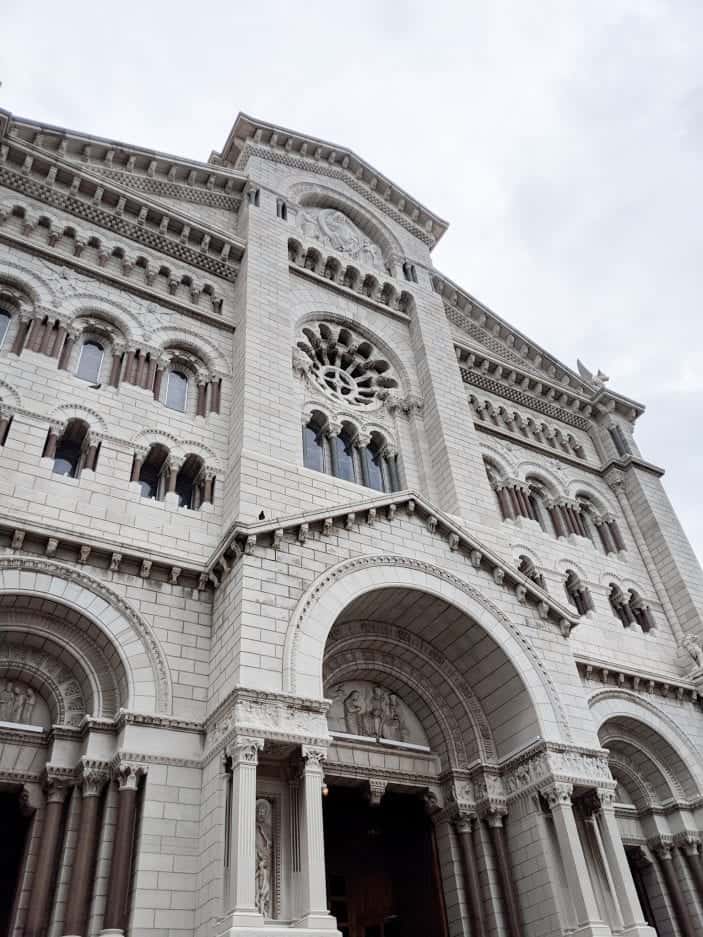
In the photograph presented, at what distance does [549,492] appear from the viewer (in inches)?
973

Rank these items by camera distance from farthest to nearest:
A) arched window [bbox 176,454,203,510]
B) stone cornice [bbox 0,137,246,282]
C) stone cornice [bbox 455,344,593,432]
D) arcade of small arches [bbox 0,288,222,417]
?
1. stone cornice [bbox 455,344,593,432]
2. stone cornice [bbox 0,137,246,282]
3. arcade of small arches [bbox 0,288,222,417]
4. arched window [bbox 176,454,203,510]

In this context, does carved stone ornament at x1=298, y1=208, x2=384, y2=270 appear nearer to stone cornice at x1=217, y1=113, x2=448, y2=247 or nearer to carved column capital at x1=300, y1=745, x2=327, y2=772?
stone cornice at x1=217, y1=113, x2=448, y2=247

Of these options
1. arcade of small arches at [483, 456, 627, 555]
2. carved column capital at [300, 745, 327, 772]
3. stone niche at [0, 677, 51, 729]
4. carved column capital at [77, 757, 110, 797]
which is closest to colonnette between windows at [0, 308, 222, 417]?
stone niche at [0, 677, 51, 729]

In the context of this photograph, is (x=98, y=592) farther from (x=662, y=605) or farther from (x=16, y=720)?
(x=662, y=605)

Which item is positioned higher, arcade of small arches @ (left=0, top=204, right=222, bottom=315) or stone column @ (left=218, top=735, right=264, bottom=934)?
arcade of small arches @ (left=0, top=204, right=222, bottom=315)

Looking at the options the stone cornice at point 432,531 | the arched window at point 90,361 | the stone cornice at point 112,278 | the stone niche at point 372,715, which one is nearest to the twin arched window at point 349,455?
the stone cornice at point 432,531

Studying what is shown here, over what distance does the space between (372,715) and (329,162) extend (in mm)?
20850

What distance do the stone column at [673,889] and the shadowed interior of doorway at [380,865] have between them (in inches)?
241

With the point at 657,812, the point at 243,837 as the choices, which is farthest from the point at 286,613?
the point at 657,812

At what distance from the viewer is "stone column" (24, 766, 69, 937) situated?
10.8 meters

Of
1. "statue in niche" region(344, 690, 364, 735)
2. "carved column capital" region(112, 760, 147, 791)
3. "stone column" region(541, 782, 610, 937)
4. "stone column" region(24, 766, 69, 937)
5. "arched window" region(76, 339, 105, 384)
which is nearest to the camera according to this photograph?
"stone column" region(24, 766, 69, 937)

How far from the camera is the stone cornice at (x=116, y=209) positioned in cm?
1972

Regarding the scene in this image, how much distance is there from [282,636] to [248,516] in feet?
9.70

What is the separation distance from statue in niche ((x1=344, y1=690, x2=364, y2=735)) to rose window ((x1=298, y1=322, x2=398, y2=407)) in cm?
860
